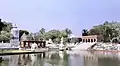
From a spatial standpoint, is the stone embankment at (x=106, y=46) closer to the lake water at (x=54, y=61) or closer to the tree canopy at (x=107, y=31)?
the tree canopy at (x=107, y=31)

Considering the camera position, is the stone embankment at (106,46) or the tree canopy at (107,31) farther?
the tree canopy at (107,31)

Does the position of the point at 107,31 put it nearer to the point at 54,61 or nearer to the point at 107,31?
the point at 107,31

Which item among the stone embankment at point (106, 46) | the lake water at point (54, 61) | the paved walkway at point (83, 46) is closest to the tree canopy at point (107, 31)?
the stone embankment at point (106, 46)

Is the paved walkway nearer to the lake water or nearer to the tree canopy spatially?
the tree canopy

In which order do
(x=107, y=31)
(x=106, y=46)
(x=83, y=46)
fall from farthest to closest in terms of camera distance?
(x=107, y=31), (x=83, y=46), (x=106, y=46)

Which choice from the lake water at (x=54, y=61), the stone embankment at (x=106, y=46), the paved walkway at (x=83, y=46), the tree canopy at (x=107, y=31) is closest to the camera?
the lake water at (x=54, y=61)

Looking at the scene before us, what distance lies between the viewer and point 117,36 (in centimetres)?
6988

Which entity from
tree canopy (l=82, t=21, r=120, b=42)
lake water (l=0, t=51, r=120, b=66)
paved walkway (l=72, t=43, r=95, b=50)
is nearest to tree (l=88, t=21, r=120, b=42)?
tree canopy (l=82, t=21, r=120, b=42)

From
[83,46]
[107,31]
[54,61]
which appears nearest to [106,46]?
[83,46]

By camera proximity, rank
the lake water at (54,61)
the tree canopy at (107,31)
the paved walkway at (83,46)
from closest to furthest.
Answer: the lake water at (54,61), the paved walkway at (83,46), the tree canopy at (107,31)

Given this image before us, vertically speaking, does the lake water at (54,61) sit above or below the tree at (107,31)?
below

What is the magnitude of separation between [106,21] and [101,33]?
1342 centimetres

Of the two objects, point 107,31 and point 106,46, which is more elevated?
point 107,31

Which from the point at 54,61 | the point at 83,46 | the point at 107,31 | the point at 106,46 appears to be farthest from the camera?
the point at 107,31
